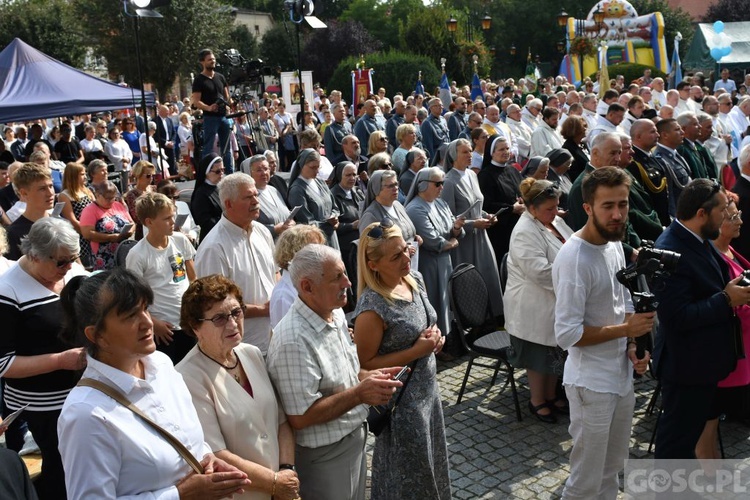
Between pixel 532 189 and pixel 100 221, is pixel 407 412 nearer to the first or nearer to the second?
pixel 532 189

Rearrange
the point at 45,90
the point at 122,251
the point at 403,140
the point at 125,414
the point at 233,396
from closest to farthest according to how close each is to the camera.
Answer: the point at 125,414
the point at 233,396
the point at 122,251
the point at 403,140
the point at 45,90

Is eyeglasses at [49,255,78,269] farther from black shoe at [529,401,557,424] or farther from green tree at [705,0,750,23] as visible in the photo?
green tree at [705,0,750,23]

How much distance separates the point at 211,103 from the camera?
10.7 m

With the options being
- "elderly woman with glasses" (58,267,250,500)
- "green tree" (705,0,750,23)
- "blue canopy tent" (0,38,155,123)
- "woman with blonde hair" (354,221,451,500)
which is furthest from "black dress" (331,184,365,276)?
"green tree" (705,0,750,23)

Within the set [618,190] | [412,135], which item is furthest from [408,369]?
[412,135]

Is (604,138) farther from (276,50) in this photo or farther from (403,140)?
(276,50)

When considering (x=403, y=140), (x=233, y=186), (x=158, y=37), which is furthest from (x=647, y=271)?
(x=158, y=37)

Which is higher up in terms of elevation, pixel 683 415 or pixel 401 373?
pixel 401 373

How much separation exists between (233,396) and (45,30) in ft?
146

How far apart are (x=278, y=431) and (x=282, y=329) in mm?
435

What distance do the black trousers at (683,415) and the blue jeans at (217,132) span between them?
8040mm

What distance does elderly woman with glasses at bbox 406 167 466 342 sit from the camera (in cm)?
685

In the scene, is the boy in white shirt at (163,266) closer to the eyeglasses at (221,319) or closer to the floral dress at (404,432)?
the floral dress at (404,432)

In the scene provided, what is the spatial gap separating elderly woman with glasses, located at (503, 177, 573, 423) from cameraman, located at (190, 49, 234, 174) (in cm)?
601
